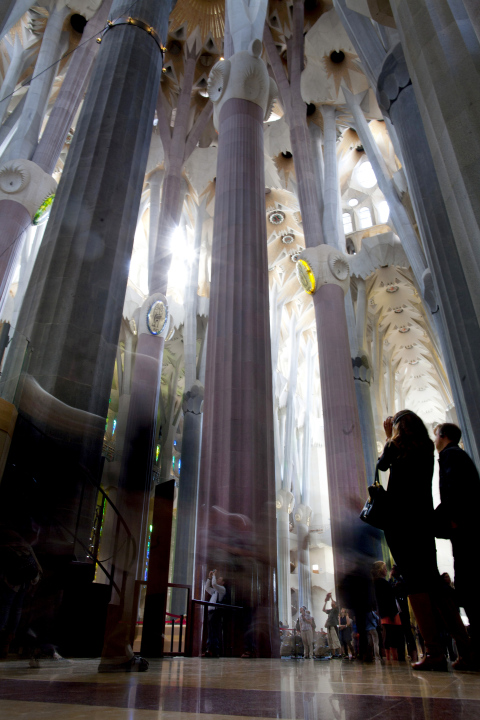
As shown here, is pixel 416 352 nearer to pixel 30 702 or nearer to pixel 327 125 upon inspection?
pixel 327 125

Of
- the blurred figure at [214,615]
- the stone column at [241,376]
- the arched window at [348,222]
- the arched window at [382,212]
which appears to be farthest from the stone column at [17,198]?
the arched window at [382,212]

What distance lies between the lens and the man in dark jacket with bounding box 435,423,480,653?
2.32 metres

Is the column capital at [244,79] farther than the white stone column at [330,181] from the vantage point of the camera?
No

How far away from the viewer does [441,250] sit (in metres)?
5.01

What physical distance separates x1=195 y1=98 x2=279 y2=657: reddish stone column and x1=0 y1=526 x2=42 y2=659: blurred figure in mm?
2269

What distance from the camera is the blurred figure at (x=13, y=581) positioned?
3105mm

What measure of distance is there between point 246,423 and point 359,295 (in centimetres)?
1418

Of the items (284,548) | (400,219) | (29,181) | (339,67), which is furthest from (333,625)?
(339,67)

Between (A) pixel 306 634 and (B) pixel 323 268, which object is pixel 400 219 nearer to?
(B) pixel 323 268

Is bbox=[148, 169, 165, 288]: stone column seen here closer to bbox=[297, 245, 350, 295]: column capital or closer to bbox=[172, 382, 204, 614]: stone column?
bbox=[172, 382, 204, 614]: stone column

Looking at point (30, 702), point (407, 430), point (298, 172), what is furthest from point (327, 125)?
point (30, 702)

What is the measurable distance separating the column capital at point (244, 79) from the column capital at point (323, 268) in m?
4.46

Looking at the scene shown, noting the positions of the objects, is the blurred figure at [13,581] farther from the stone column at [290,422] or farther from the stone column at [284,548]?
the stone column at [290,422]

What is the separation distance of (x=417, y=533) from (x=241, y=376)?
13.0 ft
